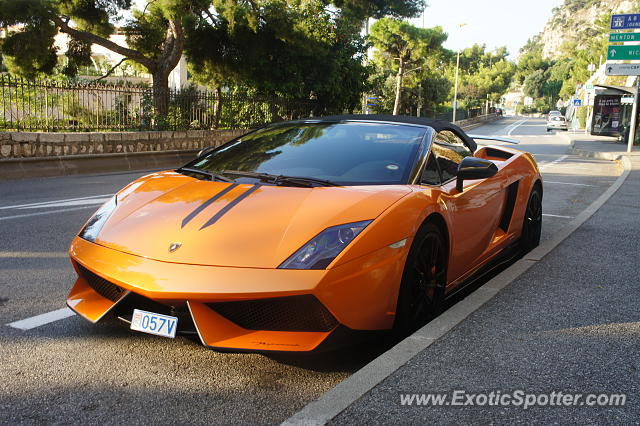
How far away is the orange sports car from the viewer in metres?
2.75

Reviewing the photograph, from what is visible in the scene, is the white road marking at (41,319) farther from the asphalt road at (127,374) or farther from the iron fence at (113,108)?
the iron fence at (113,108)

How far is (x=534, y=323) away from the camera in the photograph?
3570mm

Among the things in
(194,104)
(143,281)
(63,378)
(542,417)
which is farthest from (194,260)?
(194,104)

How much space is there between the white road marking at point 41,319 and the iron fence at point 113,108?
10233 millimetres

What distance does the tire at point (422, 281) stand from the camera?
126 inches

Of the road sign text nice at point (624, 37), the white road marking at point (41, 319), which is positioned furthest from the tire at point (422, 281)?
the road sign text nice at point (624, 37)

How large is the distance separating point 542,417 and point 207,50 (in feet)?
62.1

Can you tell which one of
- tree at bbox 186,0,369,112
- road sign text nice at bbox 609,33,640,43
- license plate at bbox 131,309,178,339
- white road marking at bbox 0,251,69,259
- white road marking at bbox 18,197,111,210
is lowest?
white road marking at bbox 18,197,111,210

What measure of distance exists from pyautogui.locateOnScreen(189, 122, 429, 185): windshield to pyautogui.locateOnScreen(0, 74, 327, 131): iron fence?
998cm

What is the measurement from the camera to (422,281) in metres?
3.44

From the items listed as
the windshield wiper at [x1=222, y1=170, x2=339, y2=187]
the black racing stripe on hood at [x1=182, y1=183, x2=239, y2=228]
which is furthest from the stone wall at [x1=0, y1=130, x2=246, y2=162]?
the black racing stripe on hood at [x1=182, y1=183, x2=239, y2=228]

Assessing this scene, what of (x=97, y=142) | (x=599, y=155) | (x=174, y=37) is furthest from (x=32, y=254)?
(x=599, y=155)

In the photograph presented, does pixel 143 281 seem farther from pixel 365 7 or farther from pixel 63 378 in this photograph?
pixel 365 7

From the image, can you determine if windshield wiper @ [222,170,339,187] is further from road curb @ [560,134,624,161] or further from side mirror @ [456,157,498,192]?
road curb @ [560,134,624,161]
